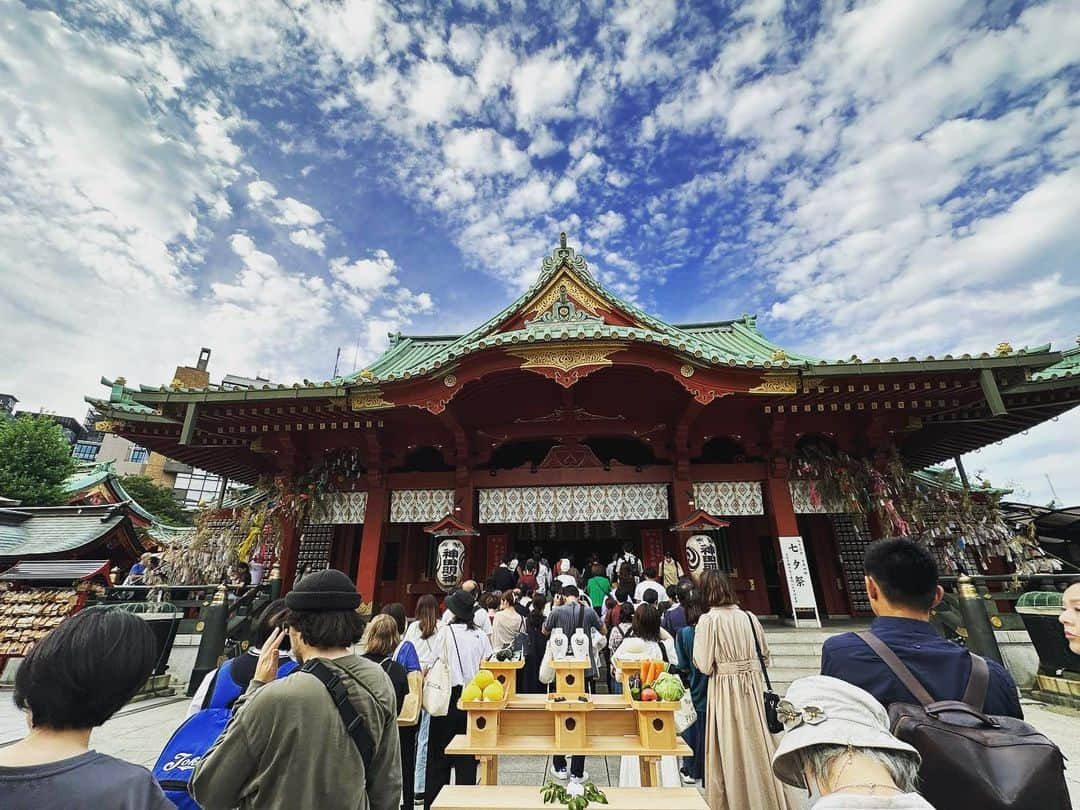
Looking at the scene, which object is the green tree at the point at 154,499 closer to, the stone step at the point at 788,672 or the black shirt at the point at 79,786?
the stone step at the point at 788,672

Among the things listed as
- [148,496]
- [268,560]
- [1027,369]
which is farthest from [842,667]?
[148,496]

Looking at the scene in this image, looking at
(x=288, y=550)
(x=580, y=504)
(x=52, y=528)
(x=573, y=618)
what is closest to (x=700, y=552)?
(x=580, y=504)

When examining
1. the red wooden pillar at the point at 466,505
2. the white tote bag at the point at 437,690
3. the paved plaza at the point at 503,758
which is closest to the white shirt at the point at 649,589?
the paved plaza at the point at 503,758

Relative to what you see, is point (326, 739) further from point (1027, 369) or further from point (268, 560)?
point (1027, 369)

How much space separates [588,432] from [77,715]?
9832 millimetres

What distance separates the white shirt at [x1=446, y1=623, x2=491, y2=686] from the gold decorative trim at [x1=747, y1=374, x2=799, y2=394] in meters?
6.78

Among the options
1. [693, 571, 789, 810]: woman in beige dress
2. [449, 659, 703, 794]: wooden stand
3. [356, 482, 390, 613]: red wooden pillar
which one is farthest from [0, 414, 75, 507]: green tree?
[693, 571, 789, 810]: woman in beige dress

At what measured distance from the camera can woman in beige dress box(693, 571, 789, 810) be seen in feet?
11.9

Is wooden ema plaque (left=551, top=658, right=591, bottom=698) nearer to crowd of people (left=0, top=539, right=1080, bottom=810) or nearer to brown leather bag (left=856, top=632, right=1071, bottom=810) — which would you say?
crowd of people (left=0, top=539, right=1080, bottom=810)

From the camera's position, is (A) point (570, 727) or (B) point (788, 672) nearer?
(A) point (570, 727)

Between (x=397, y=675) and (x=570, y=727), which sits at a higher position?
(x=397, y=675)

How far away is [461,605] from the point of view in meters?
4.63

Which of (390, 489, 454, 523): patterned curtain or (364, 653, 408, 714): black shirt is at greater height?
(390, 489, 454, 523): patterned curtain

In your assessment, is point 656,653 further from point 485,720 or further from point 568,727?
point 485,720
